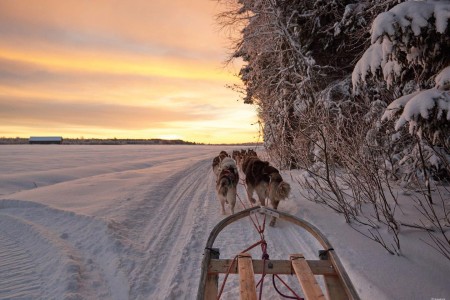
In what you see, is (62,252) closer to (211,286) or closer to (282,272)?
(211,286)

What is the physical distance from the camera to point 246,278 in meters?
2.61

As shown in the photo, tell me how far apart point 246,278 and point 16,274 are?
3310 millimetres

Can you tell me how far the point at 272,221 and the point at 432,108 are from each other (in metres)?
3.81

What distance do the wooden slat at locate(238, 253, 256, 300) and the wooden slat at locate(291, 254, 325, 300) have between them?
43 cm

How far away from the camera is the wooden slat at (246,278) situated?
2410 millimetres

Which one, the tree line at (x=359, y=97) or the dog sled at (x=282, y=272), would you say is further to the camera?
the tree line at (x=359, y=97)

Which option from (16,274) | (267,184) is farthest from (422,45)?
(16,274)

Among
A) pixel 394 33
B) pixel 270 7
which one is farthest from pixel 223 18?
pixel 394 33

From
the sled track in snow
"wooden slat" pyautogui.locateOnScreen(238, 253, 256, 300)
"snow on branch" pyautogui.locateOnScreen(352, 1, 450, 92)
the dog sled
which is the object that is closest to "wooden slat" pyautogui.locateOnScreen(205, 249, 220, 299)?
the dog sled

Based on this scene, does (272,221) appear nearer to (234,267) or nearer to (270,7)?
(234,267)

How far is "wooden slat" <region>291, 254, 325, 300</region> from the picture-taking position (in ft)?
7.51

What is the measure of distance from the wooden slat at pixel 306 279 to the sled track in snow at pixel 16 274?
309cm

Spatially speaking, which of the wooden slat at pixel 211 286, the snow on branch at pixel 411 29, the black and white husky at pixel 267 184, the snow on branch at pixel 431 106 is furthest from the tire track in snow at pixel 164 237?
the snow on branch at pixel 411 29

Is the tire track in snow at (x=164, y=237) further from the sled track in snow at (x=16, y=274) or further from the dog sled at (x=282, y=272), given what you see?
the sled track in snow at (x=16, y=274)
